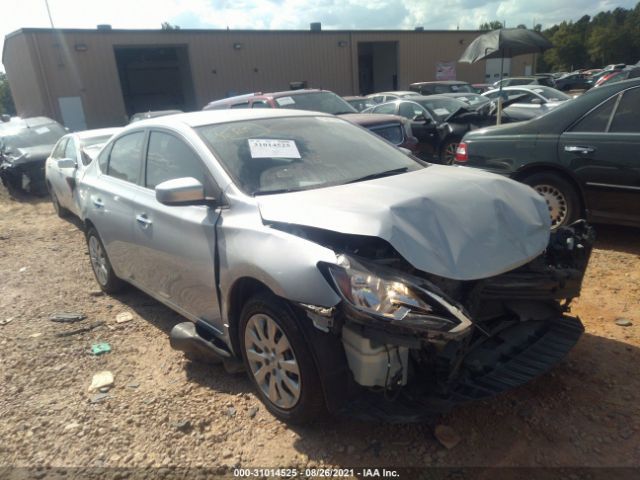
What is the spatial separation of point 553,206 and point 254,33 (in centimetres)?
2435

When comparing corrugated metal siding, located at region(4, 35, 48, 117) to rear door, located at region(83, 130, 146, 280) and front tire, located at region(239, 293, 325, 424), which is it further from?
front tire, located at region(239, 293, 325, 424)

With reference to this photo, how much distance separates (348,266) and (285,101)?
24.0 feet

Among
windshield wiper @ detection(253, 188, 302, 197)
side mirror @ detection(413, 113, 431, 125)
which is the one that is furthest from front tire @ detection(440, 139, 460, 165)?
windshield wiper @ detection(253, 188, 302, 197)

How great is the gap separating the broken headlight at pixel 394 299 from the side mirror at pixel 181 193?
104 cm

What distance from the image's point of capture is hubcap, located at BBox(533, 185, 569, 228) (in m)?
5.05

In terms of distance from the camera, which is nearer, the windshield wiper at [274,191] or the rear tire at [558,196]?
the windshield wiper at [274,191]

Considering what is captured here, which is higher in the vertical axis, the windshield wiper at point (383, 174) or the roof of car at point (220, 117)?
the roof of car at point (220, 117)

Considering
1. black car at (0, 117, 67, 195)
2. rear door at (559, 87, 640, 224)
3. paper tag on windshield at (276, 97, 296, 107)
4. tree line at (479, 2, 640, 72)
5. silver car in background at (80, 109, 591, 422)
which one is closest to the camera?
silver car in background at (80, 109, 591, 422)

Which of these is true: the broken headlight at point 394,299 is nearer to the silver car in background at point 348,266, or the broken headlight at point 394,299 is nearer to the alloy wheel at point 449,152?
the silver car in background at point 348,266

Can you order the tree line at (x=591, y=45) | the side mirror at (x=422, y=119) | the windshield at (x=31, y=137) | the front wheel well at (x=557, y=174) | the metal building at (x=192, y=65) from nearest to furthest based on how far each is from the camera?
the front wheel well at (x=557, y=174) < the side mirror at (x=422, y=119) < the windshield at (x=31, y=137) < the metal building at (x=192, y=65) < the tree line at (x=591, y=45)

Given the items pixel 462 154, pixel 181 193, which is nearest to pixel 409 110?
pixel 462 154

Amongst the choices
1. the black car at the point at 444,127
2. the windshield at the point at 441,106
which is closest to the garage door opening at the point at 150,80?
the windshield at the point at 441,106

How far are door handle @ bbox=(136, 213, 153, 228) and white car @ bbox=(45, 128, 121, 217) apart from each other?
3.98 m

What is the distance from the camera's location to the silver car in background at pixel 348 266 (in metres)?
2.25
